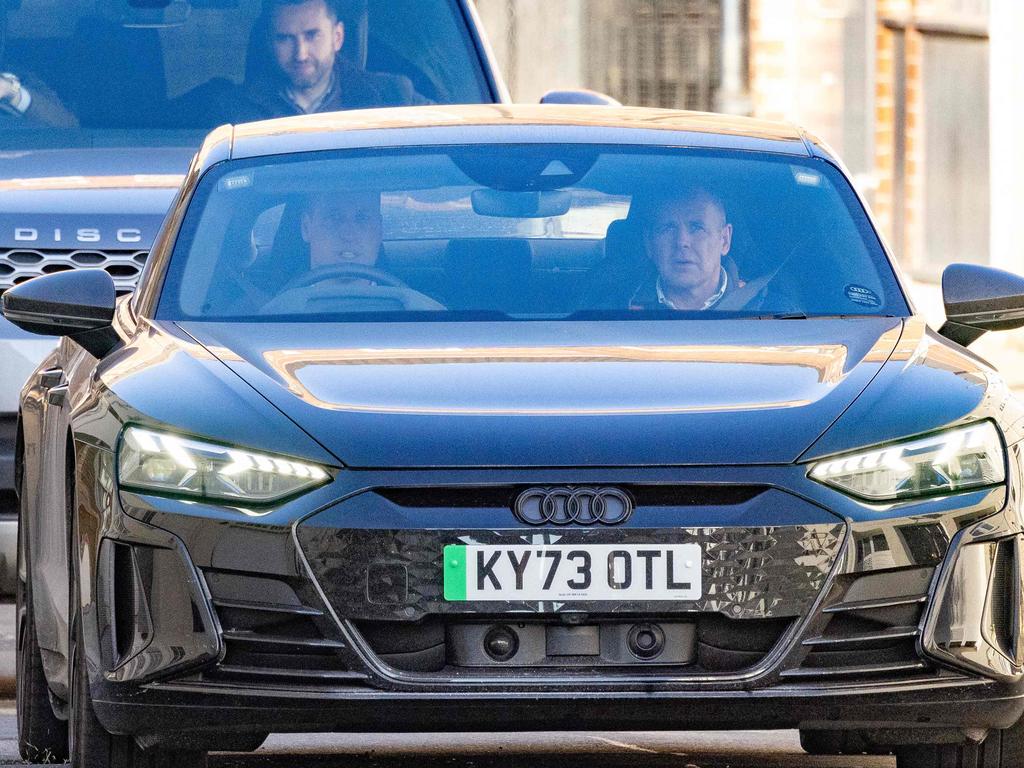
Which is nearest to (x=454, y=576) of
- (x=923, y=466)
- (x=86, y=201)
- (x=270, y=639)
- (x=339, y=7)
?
(x=270, y=639)

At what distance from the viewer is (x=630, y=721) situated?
488 centimetres

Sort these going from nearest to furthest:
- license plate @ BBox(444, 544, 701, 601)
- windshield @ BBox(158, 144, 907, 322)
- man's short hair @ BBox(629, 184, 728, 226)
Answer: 1. license plate @ BBox(444, 544, 701, 601)
2. windshield @ BBox(158, 144, 907, 322)
3. man's short hair @ BBox(629, 184, 728, 226)

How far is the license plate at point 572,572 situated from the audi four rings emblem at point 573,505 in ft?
0.16

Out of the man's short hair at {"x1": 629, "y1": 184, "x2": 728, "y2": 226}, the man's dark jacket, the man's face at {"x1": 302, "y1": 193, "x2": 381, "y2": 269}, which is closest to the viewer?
the man's face at {"x1": 302, "y1": 193, "x2": 381, "y2": 269}

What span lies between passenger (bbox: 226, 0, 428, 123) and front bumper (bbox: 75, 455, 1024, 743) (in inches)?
170

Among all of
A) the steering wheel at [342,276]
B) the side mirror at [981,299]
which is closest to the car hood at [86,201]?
the steering wheel at [342,276]

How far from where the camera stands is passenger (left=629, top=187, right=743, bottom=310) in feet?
19.7

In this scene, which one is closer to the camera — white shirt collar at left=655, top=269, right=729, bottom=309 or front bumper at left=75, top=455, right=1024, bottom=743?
front bumper at left=75, top=455, right=1024, bottom=743

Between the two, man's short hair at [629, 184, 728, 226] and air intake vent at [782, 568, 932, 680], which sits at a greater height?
man's short hair at [629, 184, 728, 226]

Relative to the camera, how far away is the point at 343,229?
20.2ft

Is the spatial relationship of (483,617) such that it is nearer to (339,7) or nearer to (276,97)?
(276,97)

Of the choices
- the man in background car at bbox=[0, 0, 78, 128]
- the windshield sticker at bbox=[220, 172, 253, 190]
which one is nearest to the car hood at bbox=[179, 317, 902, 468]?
the windshield sticker at bbox=[220, 172, 253, 190]

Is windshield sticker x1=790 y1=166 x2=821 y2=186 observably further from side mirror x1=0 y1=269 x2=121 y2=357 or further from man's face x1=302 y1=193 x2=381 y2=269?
side mirror x1=0 y1=269 x2=121 y2=357

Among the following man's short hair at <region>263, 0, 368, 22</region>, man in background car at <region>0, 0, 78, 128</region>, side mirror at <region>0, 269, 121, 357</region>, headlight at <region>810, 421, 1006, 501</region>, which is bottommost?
headlight at <region>810, 421, 1006, 501</region>
